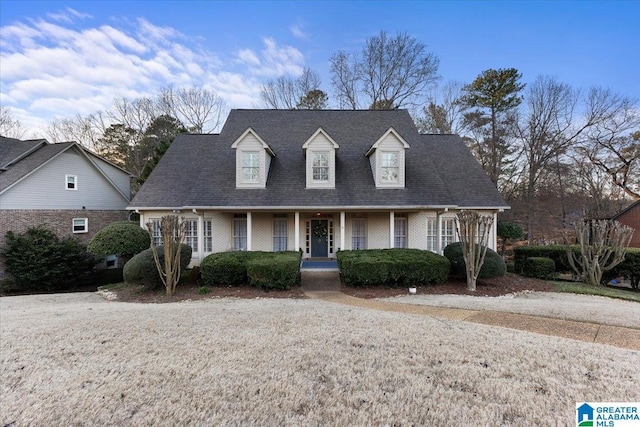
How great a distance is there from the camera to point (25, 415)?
9.55 ft

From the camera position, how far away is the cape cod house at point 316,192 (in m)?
12.8

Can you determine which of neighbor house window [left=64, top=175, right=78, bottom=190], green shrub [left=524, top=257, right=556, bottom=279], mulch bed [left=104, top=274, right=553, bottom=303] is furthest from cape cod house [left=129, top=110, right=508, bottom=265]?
neighbor house window [left=64, top=175, right=78, bottom=190]

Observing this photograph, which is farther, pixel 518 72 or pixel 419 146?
pixel 518 72

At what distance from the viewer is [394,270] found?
9812 mm

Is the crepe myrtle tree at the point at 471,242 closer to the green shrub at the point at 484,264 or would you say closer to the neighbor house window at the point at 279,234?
the green shrub at the point at 484,264

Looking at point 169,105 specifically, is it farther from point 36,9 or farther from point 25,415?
point 25,415

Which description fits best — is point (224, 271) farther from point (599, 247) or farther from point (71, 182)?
point (599, 247)

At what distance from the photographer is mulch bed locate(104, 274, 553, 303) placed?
30.8ft

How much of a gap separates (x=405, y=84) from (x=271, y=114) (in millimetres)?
15500

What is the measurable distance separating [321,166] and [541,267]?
11.2 meters

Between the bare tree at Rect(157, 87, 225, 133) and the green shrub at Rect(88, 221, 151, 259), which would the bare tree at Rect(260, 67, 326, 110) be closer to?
the bare tree at Rect(157, 87, 225, 133)

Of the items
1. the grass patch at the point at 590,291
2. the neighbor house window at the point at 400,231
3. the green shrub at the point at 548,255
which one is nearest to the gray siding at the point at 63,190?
the neighbor house window at the point at 400,231

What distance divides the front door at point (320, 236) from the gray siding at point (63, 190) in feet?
46.6

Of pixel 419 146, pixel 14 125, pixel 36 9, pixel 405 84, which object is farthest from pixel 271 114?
pixel 14 125
